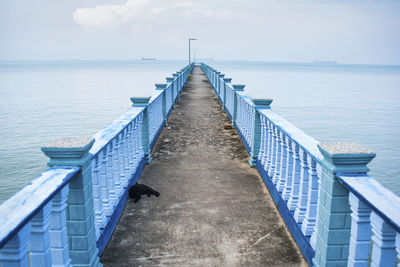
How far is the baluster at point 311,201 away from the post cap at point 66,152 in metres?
2.27

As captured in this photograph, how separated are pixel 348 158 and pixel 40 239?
7.87 feet

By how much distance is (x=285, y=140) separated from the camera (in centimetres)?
461

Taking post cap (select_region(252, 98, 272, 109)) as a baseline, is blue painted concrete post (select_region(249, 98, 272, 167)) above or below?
→ below

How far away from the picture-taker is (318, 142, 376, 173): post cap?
2.76 metres

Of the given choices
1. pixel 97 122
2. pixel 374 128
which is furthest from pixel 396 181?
pixel 97 122

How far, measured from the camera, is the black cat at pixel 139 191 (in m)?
5.41

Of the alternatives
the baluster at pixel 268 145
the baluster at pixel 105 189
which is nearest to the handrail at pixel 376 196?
the baluster at pixel 105 189

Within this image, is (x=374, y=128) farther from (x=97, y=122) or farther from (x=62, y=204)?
(x=62, y=204)

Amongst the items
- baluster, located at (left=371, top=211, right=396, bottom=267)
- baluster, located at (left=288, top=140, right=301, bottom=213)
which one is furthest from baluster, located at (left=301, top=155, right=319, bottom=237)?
baluster, located at (left=371, top=211, right=396, bottom=267)

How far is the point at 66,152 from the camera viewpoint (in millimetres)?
2945

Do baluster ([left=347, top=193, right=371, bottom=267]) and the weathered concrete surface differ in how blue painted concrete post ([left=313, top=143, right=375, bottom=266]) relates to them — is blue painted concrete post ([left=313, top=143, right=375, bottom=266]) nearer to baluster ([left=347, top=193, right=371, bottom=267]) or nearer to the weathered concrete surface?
baluster ([left=347, top=193, right=371, bottom=267])

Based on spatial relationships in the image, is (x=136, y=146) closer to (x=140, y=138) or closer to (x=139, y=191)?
(x=140, y=138)

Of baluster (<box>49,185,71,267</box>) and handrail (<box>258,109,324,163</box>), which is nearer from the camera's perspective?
baluster (<box>49,185,71,267</box>)

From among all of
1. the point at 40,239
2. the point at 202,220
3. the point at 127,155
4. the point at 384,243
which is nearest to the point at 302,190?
the point at 202,220
